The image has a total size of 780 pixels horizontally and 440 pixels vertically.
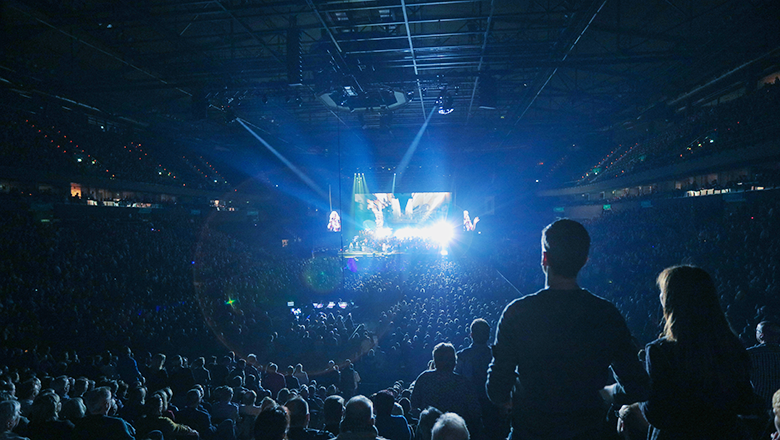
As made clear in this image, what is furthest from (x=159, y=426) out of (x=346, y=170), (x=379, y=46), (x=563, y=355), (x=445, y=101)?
(x=346, y=170)

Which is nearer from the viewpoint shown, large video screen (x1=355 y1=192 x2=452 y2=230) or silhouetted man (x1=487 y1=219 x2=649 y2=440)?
silhouetted man (x1=487 y1=219 x2=649 y2=440)

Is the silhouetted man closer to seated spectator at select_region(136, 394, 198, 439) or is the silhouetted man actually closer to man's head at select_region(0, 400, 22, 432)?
seated spectator at select_region(136, 394, 198, 439)

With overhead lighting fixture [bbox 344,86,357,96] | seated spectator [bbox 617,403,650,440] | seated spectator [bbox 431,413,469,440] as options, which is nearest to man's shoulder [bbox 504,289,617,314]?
seated spectator [bbox 431,413,469,440]

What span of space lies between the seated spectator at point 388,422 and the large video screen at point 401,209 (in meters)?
32.1

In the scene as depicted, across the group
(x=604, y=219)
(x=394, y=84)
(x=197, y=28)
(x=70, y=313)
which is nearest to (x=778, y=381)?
(x=70, y=313)

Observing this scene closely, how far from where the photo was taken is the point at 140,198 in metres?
27.2

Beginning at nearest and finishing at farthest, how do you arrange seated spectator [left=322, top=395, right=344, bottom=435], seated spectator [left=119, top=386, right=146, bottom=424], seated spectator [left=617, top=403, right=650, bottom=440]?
seated spectator [left=617, top=403, right=650, bottom=440] → seated spectator [left=322, top=395, right=344, bottom=435] → seated spectator [left=119, top=386, right=146, bottom=424]

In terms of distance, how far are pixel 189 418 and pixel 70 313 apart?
838cm

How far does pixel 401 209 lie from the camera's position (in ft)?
131

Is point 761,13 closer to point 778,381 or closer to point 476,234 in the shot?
point 778,381

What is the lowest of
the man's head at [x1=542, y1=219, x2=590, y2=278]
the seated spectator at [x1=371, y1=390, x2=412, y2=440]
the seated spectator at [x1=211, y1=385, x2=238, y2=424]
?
the seated spectator at [x1=211, y1=385, x2=238, y2=424]

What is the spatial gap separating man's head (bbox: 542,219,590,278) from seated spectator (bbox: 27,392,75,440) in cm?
364

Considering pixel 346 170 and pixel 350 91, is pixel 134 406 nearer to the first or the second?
pixel 350 91

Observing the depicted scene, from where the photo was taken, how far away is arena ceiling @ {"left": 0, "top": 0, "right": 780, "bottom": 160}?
443 inches
